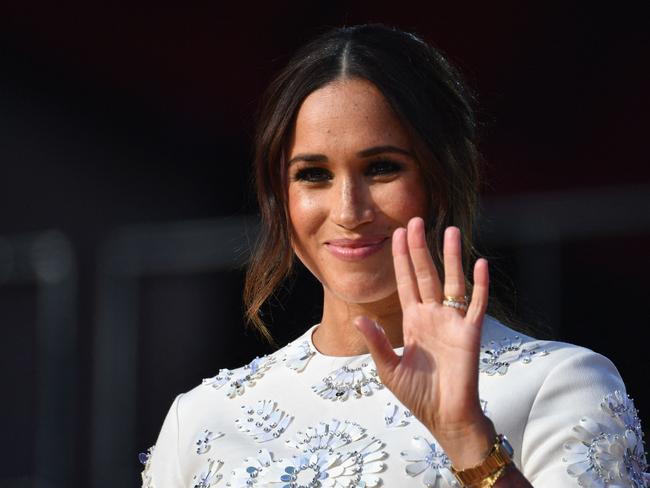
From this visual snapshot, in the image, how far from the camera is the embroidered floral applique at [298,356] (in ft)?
8.20

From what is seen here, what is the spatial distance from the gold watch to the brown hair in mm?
611

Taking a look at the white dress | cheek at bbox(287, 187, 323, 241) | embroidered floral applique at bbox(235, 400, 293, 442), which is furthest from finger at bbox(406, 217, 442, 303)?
embroidered floral applique at bbox(235, 400, 293, 442)

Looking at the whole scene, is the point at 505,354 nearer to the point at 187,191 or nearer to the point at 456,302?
the point at 456,302

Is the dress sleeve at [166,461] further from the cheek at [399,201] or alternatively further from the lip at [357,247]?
the cheek at [399,201]

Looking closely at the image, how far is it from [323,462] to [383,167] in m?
0.54

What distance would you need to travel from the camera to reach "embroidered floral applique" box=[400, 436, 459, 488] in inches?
81.6

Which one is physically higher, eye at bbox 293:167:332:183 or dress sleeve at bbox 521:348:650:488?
eye at bbox 293:167:332:183

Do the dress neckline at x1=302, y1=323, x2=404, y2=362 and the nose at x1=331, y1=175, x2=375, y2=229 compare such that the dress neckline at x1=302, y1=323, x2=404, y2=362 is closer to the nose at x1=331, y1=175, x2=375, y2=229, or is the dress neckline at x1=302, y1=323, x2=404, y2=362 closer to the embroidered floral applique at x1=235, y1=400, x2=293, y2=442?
the embroidered floral applique at x1=235, y1=400, x2=293, y2=442

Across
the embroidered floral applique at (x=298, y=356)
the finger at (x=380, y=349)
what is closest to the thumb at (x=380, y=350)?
the finger at (x=380, y=349)

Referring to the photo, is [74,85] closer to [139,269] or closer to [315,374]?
[139,269]

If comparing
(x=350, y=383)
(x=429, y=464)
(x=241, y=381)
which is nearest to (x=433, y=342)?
(x=429, y=464)

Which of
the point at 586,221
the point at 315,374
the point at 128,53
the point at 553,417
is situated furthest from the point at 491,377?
the point at 128,53

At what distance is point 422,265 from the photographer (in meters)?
1.91

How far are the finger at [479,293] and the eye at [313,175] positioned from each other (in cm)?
58
